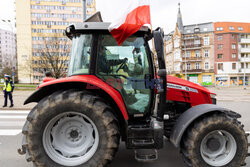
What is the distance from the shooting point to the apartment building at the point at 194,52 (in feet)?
149

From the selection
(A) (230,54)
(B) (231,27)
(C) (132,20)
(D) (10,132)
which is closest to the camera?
(C) (132,20)

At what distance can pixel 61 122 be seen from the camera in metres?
2.66

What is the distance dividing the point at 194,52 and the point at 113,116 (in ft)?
163

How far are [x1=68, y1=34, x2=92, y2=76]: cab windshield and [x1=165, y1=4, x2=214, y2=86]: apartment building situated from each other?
4422 cm

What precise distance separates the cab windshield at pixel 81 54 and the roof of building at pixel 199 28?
165 feet

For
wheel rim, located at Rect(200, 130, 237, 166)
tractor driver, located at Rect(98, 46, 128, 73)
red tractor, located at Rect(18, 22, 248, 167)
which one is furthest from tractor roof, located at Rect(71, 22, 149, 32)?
wheel rim, located at Rect(200, 130, 237, 166)

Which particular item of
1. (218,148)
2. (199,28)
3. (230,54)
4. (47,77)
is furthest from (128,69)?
(199,28)

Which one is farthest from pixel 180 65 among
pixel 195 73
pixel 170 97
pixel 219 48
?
pixel 170 97

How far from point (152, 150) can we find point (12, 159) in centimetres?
268

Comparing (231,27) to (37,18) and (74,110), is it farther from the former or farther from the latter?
(37,18)

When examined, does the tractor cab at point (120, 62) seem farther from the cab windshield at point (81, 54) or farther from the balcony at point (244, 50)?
the balcony at point (244, 50)

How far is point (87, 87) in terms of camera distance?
9.06 ft

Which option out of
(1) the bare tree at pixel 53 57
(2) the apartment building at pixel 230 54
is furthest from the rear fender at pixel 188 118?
(2) the apartment building at pixel 230 54

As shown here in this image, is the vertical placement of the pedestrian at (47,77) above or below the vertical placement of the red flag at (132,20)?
below
